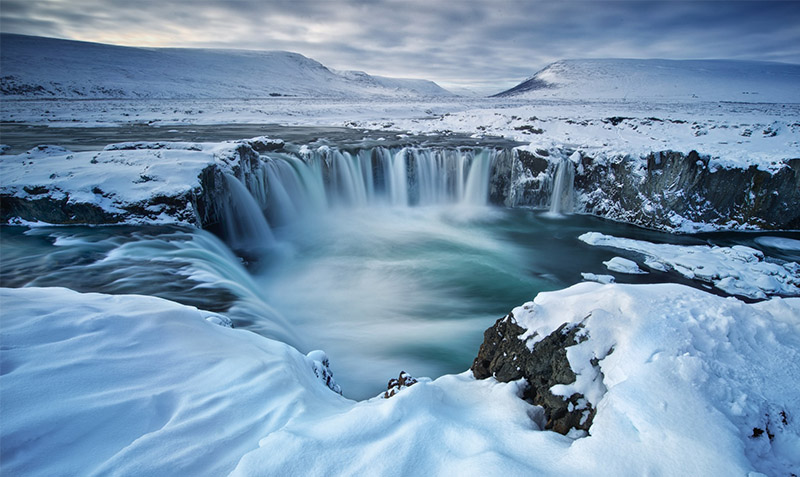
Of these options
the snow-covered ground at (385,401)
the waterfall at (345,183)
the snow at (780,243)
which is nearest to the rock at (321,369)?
the snow-covered ground at (385,401)

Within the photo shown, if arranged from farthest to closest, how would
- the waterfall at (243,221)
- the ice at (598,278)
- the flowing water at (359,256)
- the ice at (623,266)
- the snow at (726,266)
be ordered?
1. the waterfall at (243,221)
2. the ice at (623,266)
3. the ice at (598,278)
4. the snow at (726,266)
5. the flowing water at (359,256)

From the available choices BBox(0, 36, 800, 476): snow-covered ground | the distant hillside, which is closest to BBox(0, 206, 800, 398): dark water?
BBox(0, 36, 800, 476): snow-covered ground

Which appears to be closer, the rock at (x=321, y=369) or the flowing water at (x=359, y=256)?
the rock at (x=321, y=369)

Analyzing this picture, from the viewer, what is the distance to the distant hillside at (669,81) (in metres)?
72.2

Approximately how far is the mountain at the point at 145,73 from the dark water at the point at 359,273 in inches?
2653

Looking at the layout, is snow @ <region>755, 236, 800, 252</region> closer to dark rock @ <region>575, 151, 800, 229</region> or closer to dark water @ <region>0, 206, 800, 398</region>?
dark water @ <region>0, 206, 800, 398</region>

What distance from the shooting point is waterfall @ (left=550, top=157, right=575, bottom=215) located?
15.3 meters

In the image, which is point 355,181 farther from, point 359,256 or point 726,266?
point 726,266

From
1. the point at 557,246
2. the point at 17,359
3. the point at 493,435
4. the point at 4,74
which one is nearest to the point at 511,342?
the point at 493,435

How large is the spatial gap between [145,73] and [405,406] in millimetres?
112787

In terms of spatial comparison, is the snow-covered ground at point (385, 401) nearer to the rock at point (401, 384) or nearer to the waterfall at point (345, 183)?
the rock at point (401, 384)

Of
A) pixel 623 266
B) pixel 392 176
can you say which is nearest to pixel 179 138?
pixel 392 176

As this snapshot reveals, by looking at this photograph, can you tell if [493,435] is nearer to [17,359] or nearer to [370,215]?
[17,359]

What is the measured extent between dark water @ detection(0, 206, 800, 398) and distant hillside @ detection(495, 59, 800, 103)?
71.1 metres
